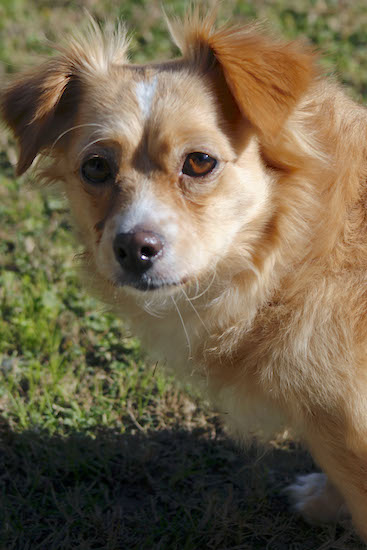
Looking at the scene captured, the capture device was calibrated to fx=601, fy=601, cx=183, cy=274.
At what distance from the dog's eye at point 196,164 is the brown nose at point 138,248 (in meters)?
0.30

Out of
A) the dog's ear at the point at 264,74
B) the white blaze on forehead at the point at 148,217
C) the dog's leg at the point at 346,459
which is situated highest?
the dog's ear at the point at 264,74

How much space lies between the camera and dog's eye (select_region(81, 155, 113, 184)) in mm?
2262

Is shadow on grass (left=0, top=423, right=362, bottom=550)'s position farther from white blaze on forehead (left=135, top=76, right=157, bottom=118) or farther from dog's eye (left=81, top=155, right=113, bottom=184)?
white blaze on forehead (left=135, top=76, right=157, bottom=118)

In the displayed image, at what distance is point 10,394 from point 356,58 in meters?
4.08

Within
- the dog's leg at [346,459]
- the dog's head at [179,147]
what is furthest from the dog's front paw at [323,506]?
the dog's head at [179,147]

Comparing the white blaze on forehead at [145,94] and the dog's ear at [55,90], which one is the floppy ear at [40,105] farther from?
the white blaze on forehead at [145,94]

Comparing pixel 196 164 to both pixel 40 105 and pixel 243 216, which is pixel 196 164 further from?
pixel 40 105

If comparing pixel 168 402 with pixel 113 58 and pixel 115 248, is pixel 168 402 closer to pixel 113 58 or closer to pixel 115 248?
pixel 115 248

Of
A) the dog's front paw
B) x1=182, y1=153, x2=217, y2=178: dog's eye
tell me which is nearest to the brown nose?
x1=182, y1=153, x2=217, y2=178: dog's eye

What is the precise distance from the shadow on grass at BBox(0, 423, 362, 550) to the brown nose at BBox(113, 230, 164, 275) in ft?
3.79

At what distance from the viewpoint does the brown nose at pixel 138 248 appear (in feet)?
6.62

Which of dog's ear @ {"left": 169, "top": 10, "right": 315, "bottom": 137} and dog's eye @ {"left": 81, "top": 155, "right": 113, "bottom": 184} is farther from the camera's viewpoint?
dog's eye @ {"left": 81, "top": 155, "right": 113, "bottom": 184}

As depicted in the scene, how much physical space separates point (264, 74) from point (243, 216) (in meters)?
0.50

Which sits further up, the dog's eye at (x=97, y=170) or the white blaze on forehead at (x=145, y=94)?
the white blaze on forehead at (x=145, y=94)
